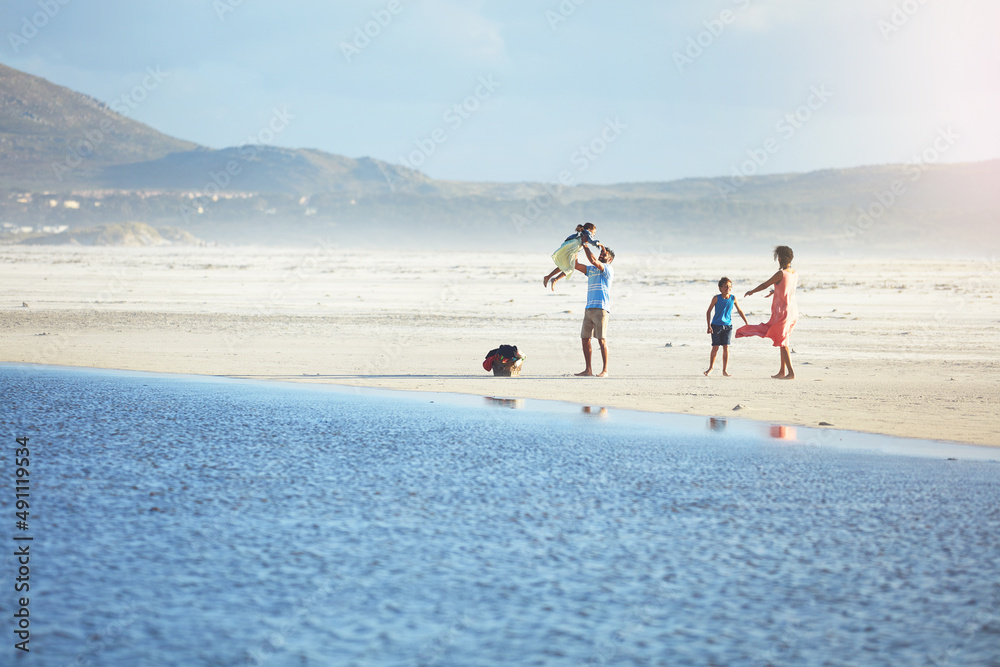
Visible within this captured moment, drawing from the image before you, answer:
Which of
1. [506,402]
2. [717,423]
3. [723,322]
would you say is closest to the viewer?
[717,423]

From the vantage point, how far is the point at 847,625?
471 cm

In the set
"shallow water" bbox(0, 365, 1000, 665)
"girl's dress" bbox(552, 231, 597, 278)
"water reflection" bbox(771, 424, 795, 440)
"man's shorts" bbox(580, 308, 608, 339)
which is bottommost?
"shallow water" bbox(0, 365, 1000, 665)

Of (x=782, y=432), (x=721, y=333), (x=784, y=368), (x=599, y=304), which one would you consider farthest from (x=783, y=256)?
(x=782, y=432)

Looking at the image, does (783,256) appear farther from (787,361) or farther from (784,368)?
(784,368)

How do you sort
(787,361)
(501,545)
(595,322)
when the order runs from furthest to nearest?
1. (595,322)
2. (787,361)
3. (501,545)

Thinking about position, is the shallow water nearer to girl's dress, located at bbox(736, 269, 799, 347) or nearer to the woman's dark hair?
girl's dress, located at bbox(736, 269, 799, 347)

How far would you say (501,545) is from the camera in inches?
229

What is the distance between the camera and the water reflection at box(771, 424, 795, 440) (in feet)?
30.6

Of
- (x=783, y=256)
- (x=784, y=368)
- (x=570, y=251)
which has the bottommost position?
(x=784, y=368)

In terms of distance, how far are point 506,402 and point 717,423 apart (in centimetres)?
242

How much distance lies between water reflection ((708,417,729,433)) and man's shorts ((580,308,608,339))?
2.83 m

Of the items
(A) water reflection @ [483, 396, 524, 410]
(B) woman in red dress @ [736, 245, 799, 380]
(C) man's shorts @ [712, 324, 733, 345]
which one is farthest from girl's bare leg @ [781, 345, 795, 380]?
(A) water reflection @ [483, 396, 524, 410]

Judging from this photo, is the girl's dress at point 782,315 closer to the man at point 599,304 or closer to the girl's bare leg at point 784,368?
the girl's bare leg at point 784,368

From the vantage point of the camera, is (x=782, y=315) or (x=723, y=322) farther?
(x=723, y=322)
